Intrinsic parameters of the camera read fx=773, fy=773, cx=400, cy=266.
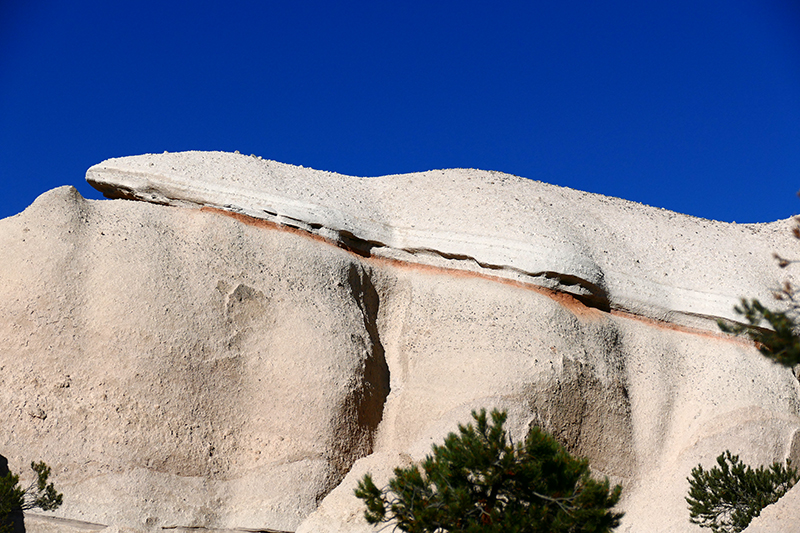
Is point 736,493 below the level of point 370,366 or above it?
below

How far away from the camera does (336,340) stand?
1556 cm

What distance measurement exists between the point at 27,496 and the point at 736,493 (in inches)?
467

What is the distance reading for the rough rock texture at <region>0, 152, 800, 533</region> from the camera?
13594 millimetres

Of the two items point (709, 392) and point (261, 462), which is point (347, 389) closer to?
point (261, 462)

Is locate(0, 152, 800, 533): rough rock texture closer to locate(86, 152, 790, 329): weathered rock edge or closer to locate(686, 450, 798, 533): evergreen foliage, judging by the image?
locate(86, 152, 790, 329): weathered rock edge

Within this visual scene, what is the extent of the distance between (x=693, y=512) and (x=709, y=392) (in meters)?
4.44

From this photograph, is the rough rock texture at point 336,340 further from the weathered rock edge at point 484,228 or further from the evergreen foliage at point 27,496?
the evergreen foliage at point 27,496

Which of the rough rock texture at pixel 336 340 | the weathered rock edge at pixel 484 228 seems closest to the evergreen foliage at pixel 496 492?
the rough rock texture at pixel 336 340

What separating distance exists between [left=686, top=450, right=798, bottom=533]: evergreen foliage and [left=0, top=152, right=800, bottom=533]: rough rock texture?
3.82ft

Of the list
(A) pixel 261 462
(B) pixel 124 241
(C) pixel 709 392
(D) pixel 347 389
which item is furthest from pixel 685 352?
(B) pixel 124 241

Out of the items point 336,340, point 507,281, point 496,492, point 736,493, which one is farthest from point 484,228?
point 496,492

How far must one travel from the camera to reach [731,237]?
70.8 ft

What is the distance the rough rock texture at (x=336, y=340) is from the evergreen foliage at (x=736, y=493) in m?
1.16

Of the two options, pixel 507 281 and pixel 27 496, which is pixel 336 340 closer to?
pixel 507 281
